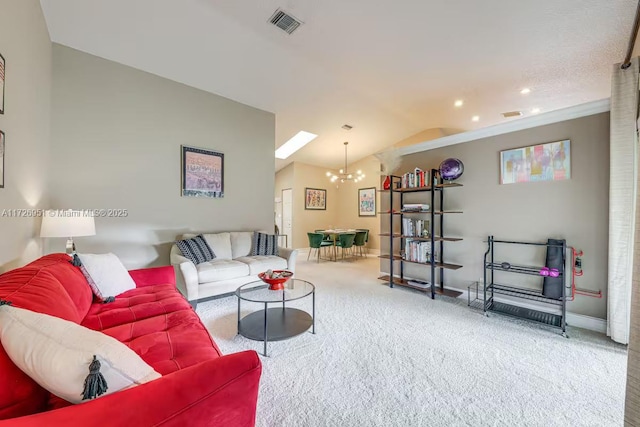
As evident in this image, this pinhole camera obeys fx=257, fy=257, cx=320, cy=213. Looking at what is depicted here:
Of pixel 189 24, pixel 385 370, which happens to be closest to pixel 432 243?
pixel 385 370

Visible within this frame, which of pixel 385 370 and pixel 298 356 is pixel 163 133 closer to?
pixel 298 356

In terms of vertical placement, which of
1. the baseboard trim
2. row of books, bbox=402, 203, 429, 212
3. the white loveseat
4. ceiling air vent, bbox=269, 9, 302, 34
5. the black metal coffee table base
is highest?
ceiling air vent, bbox=269, 9, 302, 34

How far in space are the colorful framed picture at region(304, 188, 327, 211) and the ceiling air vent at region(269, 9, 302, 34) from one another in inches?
192

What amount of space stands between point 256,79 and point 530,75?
143 inches

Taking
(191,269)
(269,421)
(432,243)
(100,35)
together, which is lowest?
(269,421)


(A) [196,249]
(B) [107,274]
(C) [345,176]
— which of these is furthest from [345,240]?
(B) [107,274]

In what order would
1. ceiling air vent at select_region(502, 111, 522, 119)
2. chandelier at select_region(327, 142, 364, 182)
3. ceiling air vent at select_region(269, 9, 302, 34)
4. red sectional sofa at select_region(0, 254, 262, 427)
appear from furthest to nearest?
chandelier at select_region(327, 142, 364, 182) → ceiling air vent at select_region(502, 111, 522, 119) → ceiling air vent at select_region(269, 9, 302, 34) → red sectional sofa at select_region(0, 254, 262, 427)

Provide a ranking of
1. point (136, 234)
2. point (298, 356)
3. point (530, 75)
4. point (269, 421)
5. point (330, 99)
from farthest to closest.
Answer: point (330, 99) < point (136, 234) < point (530, 75) < point (298, 356) < point (269, 421)

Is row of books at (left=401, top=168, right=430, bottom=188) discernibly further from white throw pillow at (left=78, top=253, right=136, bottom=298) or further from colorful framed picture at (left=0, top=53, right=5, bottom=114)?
colorful framed picture at (left=0, top=53, right=5, bottom=114)

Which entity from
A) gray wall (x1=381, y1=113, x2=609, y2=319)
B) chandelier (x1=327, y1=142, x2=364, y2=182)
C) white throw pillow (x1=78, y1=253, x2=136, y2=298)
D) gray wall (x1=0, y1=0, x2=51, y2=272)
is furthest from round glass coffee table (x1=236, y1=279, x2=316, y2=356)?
chandelier (x1=327, y1=142, x2=364, y2=182)

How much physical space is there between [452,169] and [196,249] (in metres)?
3.46

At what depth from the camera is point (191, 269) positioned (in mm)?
2973

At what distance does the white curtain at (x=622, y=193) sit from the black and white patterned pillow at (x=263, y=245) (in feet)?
12.2

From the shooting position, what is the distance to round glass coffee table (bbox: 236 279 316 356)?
6.98ft
